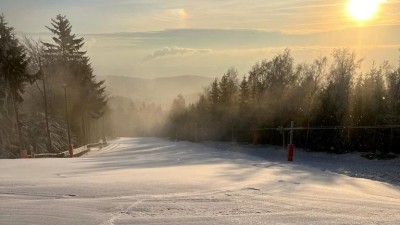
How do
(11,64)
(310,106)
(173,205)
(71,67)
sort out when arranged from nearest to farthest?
(173,205)
(11,64)
(310,106)
(71,67)

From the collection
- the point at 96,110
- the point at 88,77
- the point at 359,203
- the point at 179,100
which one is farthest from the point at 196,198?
the point at 179,100

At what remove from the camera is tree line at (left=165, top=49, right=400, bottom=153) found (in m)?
39.9

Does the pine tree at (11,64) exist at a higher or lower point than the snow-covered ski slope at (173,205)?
higher

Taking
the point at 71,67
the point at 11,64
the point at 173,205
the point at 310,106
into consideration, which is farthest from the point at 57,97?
the point at 173,205

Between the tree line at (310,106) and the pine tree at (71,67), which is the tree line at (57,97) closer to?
the pine tree at (71,67)

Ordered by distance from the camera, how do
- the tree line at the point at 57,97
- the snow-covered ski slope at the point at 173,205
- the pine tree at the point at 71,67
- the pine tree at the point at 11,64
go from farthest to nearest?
the pine tree at the point at 71,67 → the tree line at the point at 57,97 → the pine tree at the point at 11,64 → the snow-covered ski slope at the point at 173,205

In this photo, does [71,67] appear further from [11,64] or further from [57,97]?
[11,64]

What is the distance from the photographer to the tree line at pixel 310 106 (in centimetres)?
3991

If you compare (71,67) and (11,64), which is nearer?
(11,64)

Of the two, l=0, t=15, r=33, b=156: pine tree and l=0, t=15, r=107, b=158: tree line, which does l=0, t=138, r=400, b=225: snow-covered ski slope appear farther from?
l=0, t=15, r=107, b=158: tree line

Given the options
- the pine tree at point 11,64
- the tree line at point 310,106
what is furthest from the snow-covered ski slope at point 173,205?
the pine tree at point 11,64

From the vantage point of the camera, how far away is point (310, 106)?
1860 inches

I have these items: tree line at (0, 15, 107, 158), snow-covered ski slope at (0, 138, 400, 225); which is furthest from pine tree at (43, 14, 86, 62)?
snow-covered ski slope at (0, 138, 400, 225)

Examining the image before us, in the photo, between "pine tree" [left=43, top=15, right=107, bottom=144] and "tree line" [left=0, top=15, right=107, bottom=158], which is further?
"pine tree" [left=43, top=15, right=107, bottom=144]
